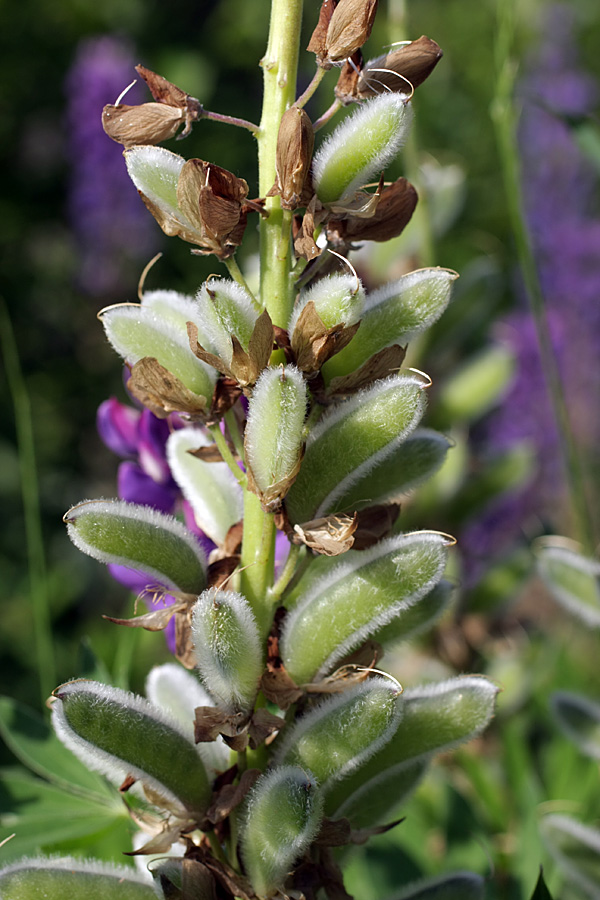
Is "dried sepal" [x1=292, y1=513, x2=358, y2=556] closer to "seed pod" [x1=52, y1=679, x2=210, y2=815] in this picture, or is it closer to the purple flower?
"seed pod" [x1=52, y1=679, x2=210, y2=815]

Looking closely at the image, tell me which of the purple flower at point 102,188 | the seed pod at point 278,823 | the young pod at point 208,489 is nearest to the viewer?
the seed pod at point 278,823

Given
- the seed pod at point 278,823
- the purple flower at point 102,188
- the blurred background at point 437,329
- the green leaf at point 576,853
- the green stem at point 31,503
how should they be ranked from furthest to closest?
the purple flower at point 102,188
the blurred background at point 437,329
the green stem at point 31,503
the green leaf at point 576,853
the seed pod at point 278,823

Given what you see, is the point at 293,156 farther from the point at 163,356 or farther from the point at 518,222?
the point at 518,222

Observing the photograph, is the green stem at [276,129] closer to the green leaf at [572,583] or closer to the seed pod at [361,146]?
the seed pod at [361,146]

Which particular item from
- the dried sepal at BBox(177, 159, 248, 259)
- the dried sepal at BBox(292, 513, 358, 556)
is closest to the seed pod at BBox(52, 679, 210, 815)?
the dried sepal at BBox(292, 513, 358, 556)

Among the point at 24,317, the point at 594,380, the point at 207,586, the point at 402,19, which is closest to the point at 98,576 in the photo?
the point at 24,317

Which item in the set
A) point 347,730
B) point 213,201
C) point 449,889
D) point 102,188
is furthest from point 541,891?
point 102,188

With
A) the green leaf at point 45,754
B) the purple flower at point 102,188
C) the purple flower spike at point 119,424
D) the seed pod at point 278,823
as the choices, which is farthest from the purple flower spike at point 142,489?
the purple flower at point 102,188
